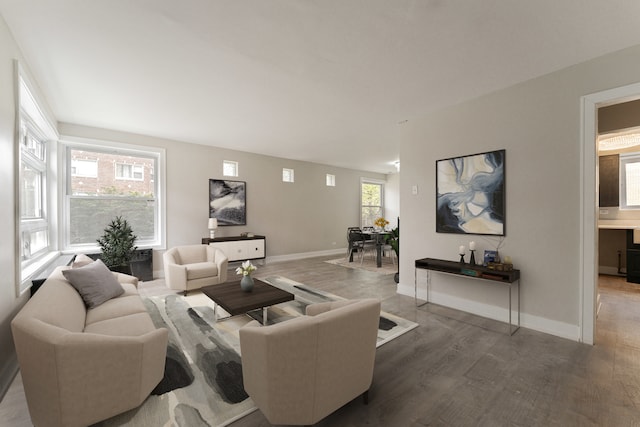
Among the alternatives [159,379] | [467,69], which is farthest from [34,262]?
[467,69]

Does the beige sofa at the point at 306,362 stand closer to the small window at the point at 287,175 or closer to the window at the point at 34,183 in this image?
the window at the point at 34,183

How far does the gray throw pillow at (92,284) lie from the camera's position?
2.55 meters

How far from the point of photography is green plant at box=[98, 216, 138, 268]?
14.4 ft

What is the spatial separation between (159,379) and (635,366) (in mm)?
3862

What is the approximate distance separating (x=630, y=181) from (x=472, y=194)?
4034 mm

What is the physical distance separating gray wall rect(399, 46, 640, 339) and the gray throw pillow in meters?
4.07

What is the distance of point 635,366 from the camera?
2281mm

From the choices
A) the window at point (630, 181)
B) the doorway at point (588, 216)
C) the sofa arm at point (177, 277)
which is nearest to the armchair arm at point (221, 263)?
the sofa arm at point (177, 277)

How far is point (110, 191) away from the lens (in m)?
4.99

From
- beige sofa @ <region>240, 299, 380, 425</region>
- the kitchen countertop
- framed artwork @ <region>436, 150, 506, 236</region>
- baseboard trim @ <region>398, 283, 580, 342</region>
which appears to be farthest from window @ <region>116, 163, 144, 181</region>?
the kitchen countertop

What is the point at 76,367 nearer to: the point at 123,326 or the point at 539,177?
the point at 123,326

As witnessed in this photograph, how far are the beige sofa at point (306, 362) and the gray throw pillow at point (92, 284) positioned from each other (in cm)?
196

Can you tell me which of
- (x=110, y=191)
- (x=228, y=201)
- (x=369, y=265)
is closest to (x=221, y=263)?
(x=228, y=201)

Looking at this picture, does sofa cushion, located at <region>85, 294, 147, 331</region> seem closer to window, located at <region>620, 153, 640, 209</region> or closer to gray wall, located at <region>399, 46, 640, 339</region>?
gray wall, located at <region>399, 46, 640, 339</region>
